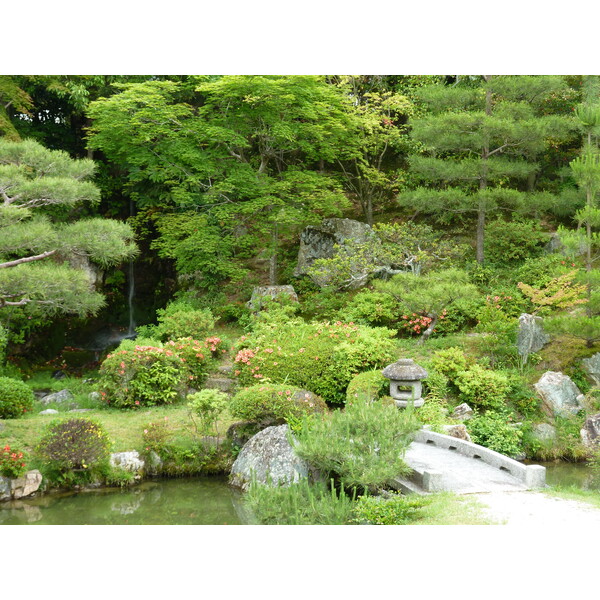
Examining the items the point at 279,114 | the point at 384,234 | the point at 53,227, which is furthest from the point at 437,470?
the point at 279,114

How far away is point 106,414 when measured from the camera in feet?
37.4

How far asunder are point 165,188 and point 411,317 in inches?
274

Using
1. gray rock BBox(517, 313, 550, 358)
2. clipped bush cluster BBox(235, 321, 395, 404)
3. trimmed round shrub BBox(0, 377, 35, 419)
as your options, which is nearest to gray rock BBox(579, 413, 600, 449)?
gray rock BBox(517, 313, 550, 358)

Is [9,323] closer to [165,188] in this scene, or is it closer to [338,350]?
[165,188]

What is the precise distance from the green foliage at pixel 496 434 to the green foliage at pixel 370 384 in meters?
1.46

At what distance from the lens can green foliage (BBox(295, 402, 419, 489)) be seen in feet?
24.3

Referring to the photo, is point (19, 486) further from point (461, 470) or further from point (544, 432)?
point (544, 432)

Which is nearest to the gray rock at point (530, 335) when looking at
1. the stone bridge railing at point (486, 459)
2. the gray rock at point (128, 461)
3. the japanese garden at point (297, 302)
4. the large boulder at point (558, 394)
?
the japanese garden at point (297, 302)

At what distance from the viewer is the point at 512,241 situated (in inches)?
599

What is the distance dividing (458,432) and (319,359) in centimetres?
285

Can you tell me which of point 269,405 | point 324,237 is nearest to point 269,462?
point 269,405

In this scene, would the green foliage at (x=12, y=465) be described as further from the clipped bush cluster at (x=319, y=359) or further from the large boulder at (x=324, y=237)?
the large boulder at (x=324, y=237)

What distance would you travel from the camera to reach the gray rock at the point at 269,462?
851 cm

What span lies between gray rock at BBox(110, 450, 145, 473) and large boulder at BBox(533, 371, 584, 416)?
21.6 feet
